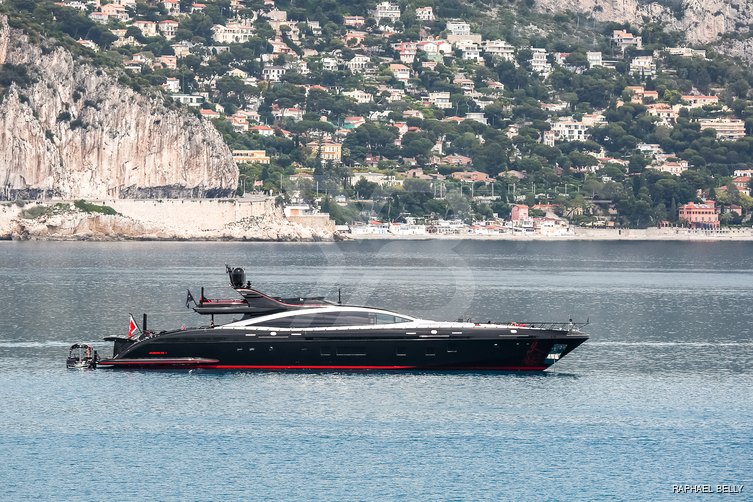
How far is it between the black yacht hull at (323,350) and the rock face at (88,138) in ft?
385

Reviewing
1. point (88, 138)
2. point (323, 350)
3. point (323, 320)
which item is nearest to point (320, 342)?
point (323, 350)

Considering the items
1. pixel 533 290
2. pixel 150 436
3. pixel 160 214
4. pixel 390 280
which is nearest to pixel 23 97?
pixel 160 214

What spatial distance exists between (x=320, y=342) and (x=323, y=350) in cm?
30

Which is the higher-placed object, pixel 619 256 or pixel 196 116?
pixel 196 116

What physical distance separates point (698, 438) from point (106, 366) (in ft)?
69.2

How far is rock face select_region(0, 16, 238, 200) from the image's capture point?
170m

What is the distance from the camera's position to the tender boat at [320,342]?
5466cm

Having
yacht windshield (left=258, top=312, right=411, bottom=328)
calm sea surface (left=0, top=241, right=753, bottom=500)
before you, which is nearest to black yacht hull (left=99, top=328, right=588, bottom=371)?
yacht windshield (left=258, top=312, right=411, bottom=328)

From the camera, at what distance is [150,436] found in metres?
44.8

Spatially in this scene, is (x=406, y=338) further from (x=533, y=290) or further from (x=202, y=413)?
(x=533, y=290)

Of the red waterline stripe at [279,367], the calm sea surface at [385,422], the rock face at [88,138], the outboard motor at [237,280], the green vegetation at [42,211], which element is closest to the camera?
the calm sea surface at [385,422]

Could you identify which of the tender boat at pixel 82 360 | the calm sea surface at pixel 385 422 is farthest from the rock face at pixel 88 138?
the tender boat at pixel 82 360

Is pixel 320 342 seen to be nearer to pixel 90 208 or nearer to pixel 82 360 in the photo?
pixel 82 360

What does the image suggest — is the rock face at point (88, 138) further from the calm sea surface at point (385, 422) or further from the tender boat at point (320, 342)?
the tender boat at point (320, 342)
